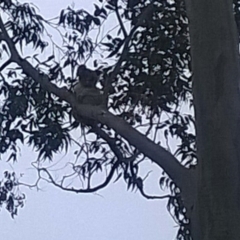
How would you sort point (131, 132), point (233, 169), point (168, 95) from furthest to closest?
point (168, 95) < point (131, 132) < point (233, 169)

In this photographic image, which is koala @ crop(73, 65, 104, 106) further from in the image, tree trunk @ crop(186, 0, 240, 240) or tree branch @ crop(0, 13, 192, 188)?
tree trunk @ crop(186, 0, 240, 240)

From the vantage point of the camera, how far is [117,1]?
3918 mm

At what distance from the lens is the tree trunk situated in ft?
7.36

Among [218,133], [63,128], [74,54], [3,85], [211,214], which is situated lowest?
[211,214]

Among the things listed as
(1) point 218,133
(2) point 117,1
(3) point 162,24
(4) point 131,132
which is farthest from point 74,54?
(1) point 218,133

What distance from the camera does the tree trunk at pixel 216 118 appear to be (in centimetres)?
224

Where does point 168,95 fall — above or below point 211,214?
above

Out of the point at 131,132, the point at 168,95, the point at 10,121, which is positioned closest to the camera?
the point at 131,132

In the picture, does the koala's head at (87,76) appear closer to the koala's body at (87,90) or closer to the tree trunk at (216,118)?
the koala's body at (87,90)

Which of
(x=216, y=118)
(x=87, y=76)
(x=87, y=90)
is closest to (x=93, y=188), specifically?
(x=87, y=90)

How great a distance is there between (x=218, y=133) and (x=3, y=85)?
2.01 metres

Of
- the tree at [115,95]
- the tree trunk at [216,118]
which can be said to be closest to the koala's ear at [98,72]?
the tree at [115,95]

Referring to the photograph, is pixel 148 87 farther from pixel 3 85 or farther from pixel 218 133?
pixel 218 133

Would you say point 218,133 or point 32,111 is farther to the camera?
point 32,111
